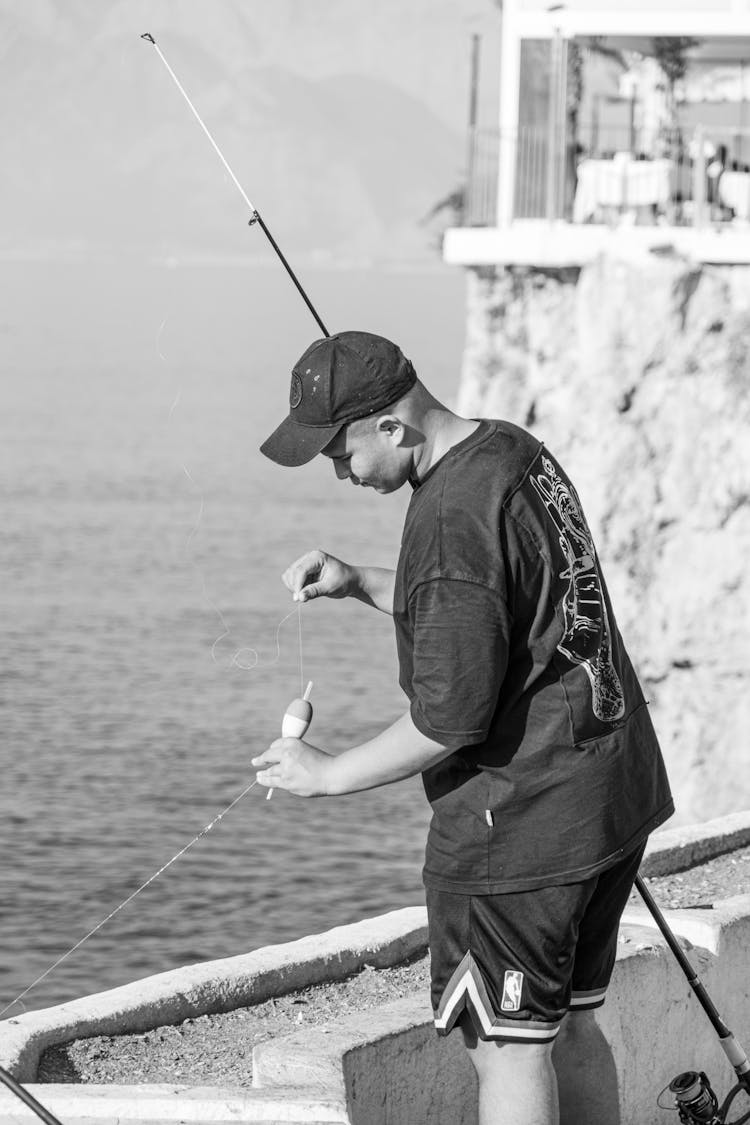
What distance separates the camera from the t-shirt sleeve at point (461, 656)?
3.02m

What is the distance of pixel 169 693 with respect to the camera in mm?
28016

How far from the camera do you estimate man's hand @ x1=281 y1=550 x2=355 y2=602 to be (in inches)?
146

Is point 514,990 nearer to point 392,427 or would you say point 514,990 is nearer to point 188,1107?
point 188,1107

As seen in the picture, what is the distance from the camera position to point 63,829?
21.0 meters

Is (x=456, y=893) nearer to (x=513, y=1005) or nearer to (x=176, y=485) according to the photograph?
(x=513, y=1005)

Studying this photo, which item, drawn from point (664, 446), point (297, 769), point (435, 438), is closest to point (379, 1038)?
point (297, 769)

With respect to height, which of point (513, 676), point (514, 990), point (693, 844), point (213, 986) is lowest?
point (693, 844)

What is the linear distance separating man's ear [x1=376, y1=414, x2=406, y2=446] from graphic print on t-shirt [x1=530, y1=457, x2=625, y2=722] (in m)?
0.24

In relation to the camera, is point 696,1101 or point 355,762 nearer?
point 355,762

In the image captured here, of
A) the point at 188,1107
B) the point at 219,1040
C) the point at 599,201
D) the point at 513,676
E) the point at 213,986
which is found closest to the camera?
the point at 513,676

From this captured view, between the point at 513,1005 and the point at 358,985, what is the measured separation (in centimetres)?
166

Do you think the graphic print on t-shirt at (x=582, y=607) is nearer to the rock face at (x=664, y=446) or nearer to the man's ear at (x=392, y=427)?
the man's ear at (x=392, y=427)

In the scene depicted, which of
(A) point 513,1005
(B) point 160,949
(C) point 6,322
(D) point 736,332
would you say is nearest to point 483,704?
(A) point 513,1005

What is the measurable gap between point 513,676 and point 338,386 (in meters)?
0.59
